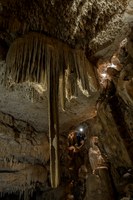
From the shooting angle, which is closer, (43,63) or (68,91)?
(43,63)

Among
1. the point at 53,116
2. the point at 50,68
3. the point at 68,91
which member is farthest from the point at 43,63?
the point at 53,116

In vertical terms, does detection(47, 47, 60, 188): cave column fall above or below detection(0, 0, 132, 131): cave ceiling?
below

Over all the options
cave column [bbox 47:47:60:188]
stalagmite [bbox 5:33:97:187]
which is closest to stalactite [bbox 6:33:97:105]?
stalagmite [bbox 5:33:97:187]

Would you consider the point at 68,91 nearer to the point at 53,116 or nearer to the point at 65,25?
the point at 53,116

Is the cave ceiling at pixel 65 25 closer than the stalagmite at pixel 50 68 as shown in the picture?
Yes

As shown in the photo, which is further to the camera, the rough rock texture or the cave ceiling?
the rough rock texture

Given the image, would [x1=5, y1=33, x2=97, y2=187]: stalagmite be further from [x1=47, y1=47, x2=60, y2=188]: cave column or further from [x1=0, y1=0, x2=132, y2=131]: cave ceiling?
[x1=0, y1=0, x2=132, y2=131]: cave ceiling

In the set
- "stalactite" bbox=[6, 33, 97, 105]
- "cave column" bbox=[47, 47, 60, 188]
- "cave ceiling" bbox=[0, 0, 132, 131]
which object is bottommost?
"cave column" bbox=[47, 47, 60, 188]

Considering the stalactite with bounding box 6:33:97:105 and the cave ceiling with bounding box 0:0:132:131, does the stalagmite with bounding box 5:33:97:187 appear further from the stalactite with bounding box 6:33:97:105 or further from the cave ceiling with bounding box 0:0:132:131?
the cave ceiling with bounding box 0:0:132:131

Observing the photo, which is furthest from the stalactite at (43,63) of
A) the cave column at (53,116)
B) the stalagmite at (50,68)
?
the cave column at (53,116)

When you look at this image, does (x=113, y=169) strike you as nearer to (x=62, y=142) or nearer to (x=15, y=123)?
(x=62, y=142)

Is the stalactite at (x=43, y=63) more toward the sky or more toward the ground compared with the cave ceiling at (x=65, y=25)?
more toward the ground

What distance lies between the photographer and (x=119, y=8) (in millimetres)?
3213

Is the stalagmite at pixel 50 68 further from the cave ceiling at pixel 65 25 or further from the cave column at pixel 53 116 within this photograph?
the cave ceiling at pixel 65 25
